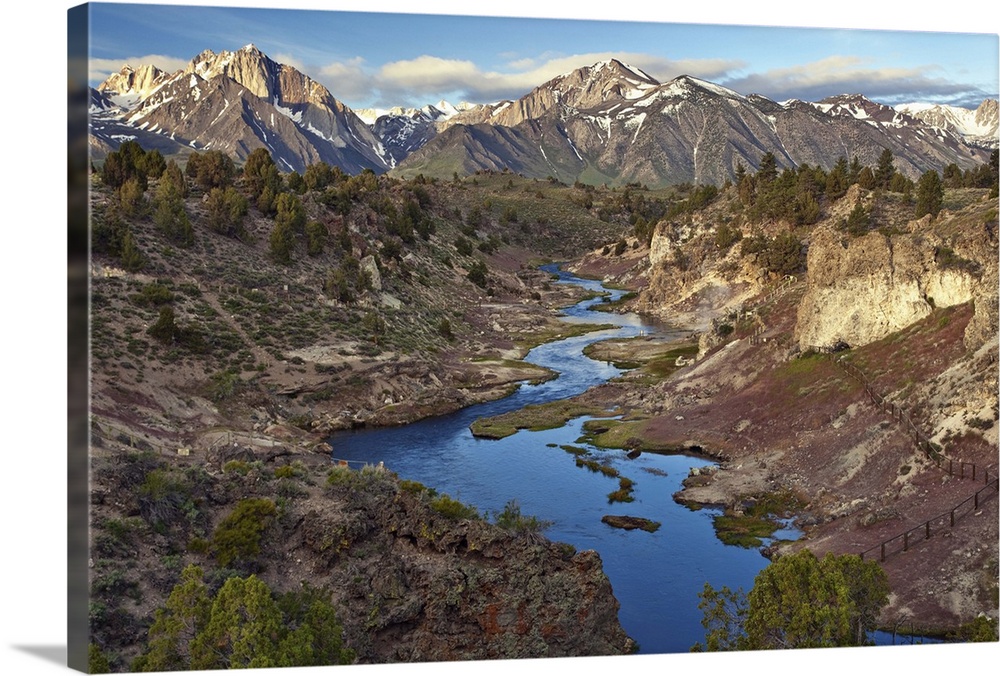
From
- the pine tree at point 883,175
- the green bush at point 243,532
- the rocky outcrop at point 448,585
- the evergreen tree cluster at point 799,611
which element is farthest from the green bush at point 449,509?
the pine tree at point 883,175

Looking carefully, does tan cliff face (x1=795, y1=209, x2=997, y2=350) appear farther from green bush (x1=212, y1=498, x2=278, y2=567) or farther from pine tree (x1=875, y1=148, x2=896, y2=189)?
pine tree (x1=875, y1=148, x2=896, y2=189)

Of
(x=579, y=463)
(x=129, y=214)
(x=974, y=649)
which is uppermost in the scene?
(x=129, y=214)

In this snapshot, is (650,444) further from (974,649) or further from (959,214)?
(974,649)

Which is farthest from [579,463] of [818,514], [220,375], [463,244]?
[463,244]

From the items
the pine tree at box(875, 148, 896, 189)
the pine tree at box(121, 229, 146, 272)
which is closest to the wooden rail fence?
the pine tree at box(121, 229, 146, 272)

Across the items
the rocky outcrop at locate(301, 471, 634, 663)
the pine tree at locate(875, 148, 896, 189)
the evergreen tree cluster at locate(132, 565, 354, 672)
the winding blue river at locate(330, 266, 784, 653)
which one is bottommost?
the winding blue river at locate(330, 266, 784, 653)

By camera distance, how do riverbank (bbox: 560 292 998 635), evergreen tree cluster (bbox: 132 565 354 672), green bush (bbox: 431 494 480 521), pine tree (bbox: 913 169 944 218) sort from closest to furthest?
1. evergreen tree cluster (bbox: 132 565 354 672)
2. riverbank (bbox: 560 292 998 635)
3. green bush (bbox: 431 494 480 521)
4. pine tree (bbox: 913 169 944 218)
